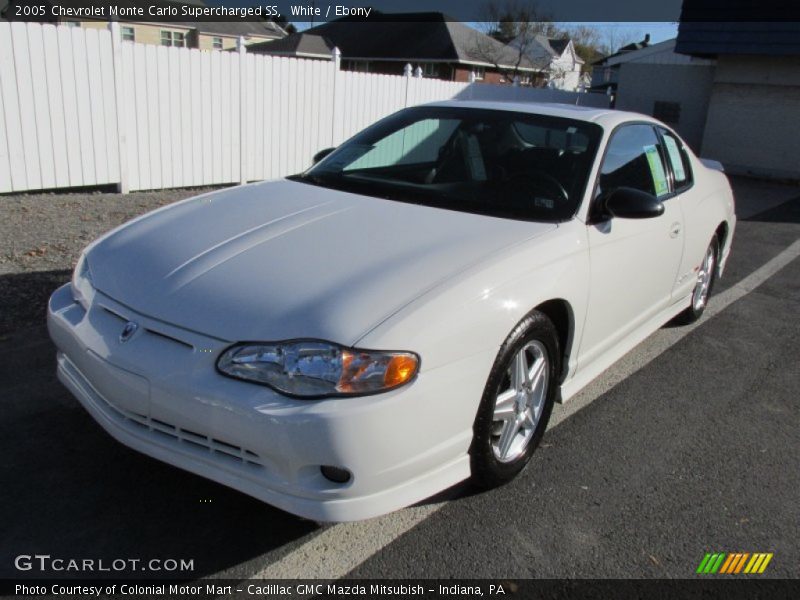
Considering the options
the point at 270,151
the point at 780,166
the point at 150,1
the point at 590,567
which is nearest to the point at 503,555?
Answer: the point at 590,567

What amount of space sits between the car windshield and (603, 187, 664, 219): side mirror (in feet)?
0.57

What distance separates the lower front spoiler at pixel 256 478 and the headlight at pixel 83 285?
0.39 m

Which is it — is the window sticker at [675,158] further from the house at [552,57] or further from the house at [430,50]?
the house at [430,50]

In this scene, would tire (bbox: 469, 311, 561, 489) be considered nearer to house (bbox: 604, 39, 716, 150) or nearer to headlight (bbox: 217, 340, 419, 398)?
headlight (bbox: 217, 340, 419, 398)

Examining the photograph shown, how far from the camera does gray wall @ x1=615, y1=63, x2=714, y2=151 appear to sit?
1905 cm

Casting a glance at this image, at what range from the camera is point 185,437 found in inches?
100

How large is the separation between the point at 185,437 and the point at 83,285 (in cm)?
99

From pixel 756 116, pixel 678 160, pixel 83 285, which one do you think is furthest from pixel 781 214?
pixel 83 285

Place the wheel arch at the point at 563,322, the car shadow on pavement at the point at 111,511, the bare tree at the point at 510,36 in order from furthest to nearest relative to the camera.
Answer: the bare tree at the point at 510,36
the wheel arch at the point at 563,322
the car shadow on pavement at the point at 111,511

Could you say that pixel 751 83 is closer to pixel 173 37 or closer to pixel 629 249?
pixel 629 249

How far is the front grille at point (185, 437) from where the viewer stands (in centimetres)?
246

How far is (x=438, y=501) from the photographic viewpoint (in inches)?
121

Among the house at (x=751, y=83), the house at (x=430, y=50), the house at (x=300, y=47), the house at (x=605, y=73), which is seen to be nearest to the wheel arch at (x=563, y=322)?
the house at (x=751, y=83)

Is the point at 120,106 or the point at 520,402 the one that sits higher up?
the point at 120,106
